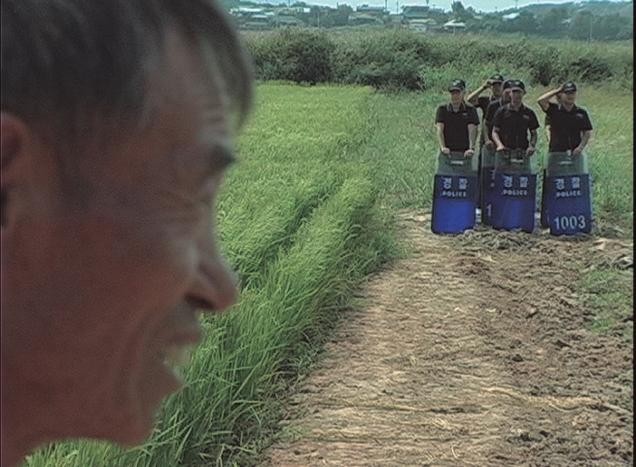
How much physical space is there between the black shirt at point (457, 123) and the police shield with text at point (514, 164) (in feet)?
0.46

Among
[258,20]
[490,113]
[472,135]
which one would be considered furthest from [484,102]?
[258,20]

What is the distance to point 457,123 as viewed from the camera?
5.25 m

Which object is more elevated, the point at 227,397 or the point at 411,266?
the point at 227,397

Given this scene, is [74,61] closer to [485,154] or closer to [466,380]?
[466,380]

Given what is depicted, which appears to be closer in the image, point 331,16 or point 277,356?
point 277,356

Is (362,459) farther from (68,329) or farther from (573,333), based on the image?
(68,329)

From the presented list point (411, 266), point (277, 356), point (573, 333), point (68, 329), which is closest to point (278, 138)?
point (411, 266)

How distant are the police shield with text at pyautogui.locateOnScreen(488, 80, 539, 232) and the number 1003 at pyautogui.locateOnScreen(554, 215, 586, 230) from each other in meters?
0.14

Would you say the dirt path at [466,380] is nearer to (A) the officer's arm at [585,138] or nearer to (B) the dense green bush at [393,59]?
(A) the officer's arm at [585,138]

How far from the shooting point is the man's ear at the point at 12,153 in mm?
346

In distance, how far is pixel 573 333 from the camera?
11.9 ft

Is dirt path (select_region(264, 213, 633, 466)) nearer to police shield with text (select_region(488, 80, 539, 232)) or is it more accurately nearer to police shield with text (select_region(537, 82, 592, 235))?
police shield with text (select_region(537, 82, 592, 235))

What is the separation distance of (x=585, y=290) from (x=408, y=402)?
1.44 meters

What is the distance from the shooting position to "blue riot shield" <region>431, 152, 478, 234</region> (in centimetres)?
529
